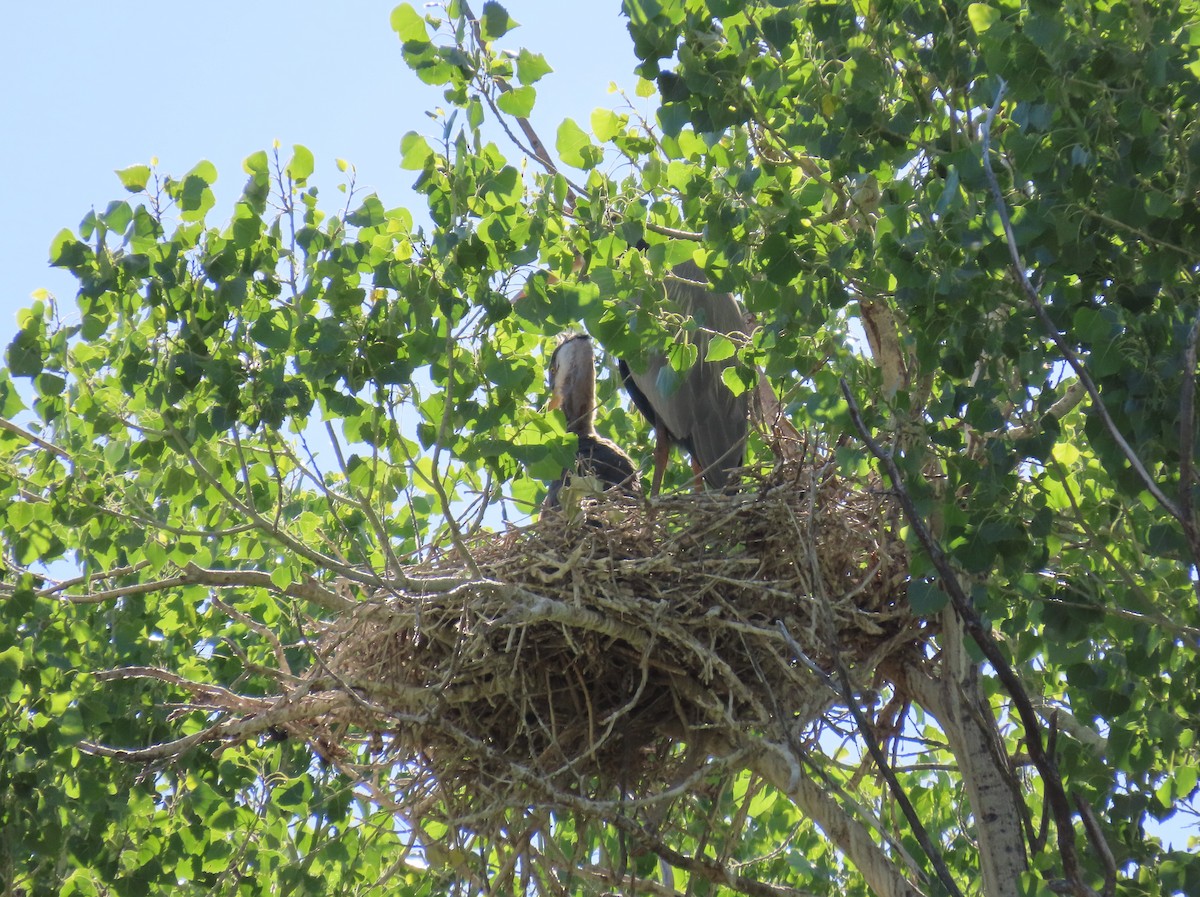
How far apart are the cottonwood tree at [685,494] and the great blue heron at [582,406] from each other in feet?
2.93

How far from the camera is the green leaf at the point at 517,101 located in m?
3.51

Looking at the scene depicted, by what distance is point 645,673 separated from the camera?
4195mm

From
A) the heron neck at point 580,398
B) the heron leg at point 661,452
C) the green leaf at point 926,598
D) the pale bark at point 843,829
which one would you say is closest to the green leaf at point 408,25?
the green leaf at point 926,598

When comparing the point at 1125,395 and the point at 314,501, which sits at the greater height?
the point at 314,501

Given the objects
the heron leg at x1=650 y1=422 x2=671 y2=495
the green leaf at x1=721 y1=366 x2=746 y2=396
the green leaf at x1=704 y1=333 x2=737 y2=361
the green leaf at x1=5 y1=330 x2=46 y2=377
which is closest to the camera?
the green leaf at x1=5 y1=330 x2=46 y2=377

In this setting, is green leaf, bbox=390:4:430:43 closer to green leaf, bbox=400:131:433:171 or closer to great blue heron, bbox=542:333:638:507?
green leaf, bbox=400:131:433:171

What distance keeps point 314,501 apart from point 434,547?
4.14 ft

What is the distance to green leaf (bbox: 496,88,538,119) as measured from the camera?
11.5 ft

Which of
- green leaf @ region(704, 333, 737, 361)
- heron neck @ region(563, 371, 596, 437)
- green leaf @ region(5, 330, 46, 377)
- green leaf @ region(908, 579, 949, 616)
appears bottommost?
green leaf @ region(908, 579, 949, 616)

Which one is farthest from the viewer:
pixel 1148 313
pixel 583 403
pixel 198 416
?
pixel 583 403

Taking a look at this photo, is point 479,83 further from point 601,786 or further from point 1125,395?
point 601,786

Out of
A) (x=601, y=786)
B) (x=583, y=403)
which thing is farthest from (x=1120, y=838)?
(x=583, y=403)

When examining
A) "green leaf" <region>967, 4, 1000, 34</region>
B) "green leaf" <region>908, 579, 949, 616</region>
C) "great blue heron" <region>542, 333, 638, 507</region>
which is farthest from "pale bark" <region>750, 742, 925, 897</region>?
"green leaf" <region>967, 4, 1000, 34</region>

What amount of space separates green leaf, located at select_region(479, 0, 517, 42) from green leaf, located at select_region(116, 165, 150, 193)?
0.94m
